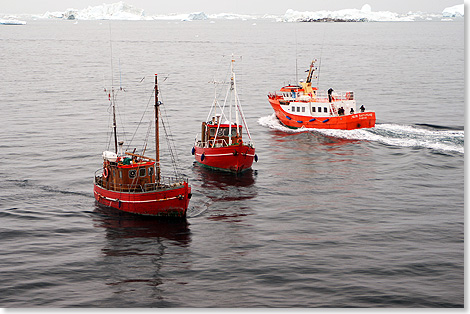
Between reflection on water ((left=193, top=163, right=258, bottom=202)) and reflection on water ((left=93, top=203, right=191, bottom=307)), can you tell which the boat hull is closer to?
reflection on water ((left=193, top=163, right=258, bottom=202))

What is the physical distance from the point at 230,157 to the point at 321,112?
24926 mm

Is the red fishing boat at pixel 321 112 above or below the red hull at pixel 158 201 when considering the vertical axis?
above

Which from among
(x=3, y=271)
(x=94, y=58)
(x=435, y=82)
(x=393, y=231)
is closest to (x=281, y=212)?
(x=393, y=231)

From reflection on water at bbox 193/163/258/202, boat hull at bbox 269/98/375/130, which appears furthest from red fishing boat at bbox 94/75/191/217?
boat hull at bbox 269/98/375/130

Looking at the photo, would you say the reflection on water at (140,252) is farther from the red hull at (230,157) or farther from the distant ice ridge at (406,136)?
the distant ice ridge at (406,136)

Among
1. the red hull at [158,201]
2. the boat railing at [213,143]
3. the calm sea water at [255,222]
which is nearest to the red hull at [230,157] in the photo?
the calm sea water at [255,222]

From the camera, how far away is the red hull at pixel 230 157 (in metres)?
57.2

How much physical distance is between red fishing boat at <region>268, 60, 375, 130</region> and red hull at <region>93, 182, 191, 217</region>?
36.6m

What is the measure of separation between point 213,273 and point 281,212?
12867 mm

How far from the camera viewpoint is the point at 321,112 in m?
78.7

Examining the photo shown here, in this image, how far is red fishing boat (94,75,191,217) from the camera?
43.2 meters

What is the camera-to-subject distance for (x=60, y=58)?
180 meters

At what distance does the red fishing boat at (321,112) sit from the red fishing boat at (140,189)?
3570cm

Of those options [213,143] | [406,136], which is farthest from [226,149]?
[406,136]
